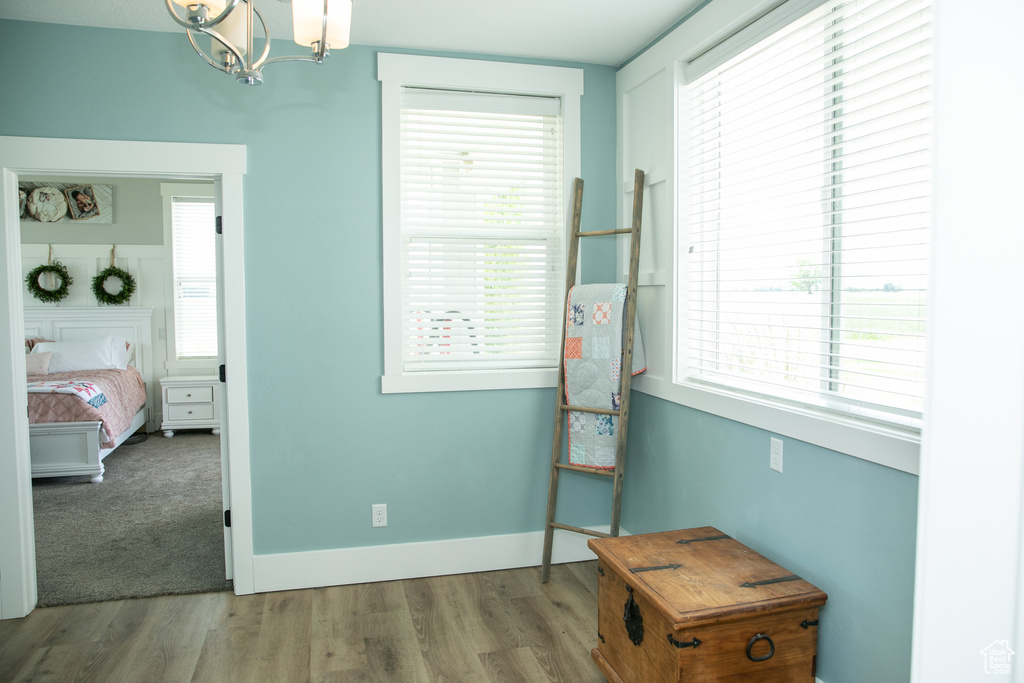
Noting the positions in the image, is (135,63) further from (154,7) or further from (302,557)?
(302,557)

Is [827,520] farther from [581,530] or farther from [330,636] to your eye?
[330,636]

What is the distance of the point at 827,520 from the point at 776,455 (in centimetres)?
27

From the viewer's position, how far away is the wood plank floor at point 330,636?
231cm

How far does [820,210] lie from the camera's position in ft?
6.45

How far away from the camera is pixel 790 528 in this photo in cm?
208

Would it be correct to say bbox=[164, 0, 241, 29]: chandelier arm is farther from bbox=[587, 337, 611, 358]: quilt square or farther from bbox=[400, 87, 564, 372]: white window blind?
bbox=[587, 337, 611, 358]: quilt square

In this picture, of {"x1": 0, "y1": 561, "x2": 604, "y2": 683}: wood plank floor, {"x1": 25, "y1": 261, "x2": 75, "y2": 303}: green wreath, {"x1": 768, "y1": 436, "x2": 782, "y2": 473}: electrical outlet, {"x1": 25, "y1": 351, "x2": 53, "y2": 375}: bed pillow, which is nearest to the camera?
{"x1": 768, "y1": 436, "x2": 782, "y2": 473}: electrical outlet

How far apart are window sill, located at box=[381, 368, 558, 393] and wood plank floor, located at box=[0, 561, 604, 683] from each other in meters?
0.94

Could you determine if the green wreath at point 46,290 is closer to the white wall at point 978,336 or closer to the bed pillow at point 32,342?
the bed pillow at point 32,342

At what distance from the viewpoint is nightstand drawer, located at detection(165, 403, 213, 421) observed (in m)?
6.12

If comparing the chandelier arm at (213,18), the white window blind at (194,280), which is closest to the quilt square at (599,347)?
the chandelier arm at (213,18)

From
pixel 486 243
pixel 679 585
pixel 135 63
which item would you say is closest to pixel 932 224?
pixel 679 585

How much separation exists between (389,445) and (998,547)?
2.71 m

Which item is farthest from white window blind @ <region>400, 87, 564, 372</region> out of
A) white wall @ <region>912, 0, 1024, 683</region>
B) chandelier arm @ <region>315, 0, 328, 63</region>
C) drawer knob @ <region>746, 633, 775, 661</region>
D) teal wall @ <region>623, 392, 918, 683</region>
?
white wall @ <region>912, 0, 1024, 683</region>
